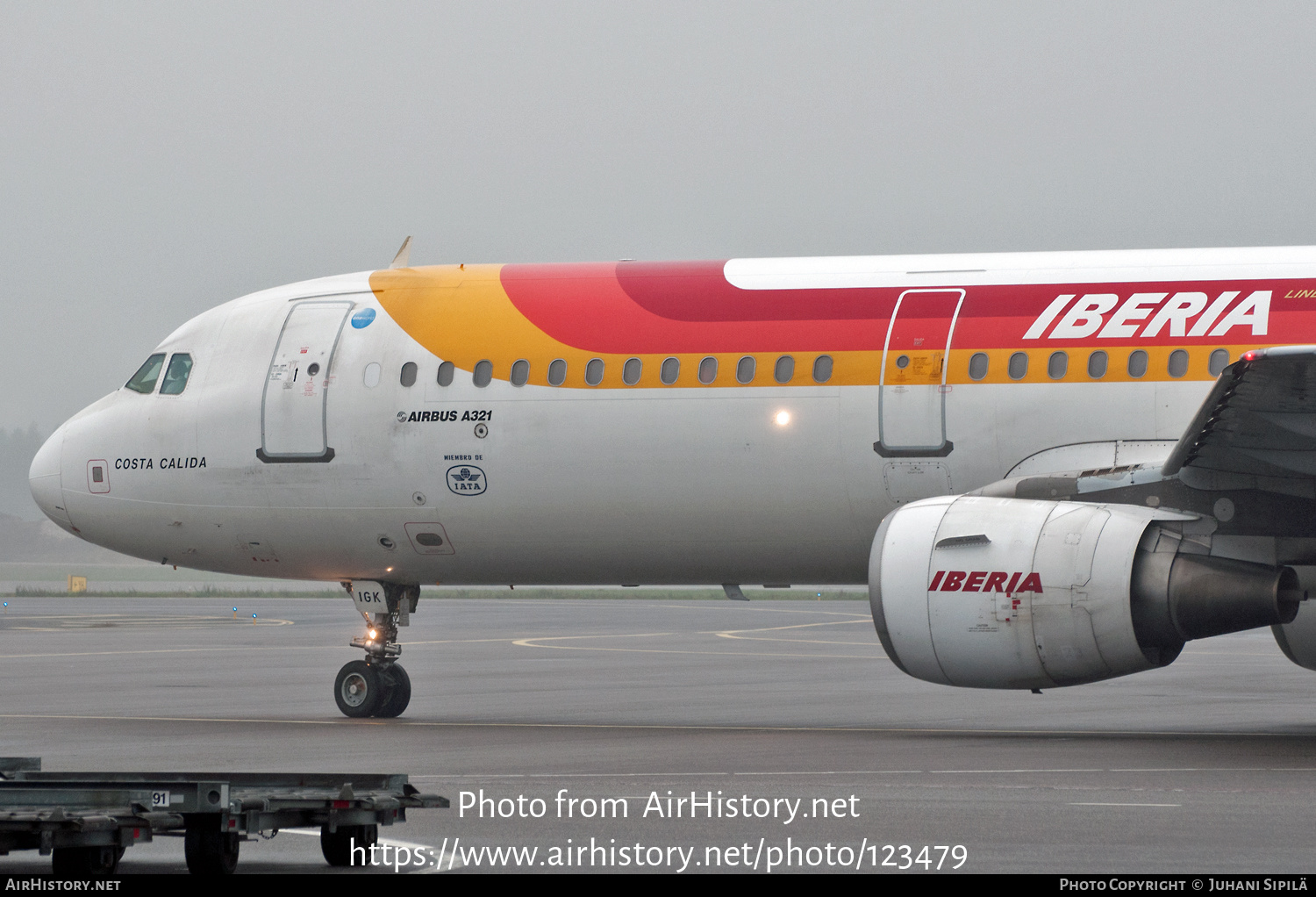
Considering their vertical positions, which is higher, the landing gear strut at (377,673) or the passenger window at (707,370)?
the passenger window at (707,370)

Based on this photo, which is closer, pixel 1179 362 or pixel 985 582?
pixel 985 582

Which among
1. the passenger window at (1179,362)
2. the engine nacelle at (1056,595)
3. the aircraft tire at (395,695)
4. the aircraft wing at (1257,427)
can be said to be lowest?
the aircraft tire at (395,695)

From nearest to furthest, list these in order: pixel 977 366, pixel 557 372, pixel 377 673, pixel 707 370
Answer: pixel 977 366 → pixel 707 370 → pixel 557 372 → pixel 377 673

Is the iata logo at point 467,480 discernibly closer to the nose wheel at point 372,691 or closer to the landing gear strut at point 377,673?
the landing gear strut at point 377,673

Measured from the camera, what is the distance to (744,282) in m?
17.1

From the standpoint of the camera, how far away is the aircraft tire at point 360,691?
18438 mm

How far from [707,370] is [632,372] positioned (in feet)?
2.60

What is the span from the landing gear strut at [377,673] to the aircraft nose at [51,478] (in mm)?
3450

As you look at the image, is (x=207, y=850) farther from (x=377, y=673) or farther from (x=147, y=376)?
(x=147, y=376)

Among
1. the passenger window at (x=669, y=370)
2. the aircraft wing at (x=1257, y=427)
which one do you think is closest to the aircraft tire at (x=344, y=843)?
the aircraft wing at (x=1257, y=427)

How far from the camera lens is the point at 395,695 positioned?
60.8 ft

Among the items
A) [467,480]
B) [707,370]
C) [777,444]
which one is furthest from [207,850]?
[467,480]
